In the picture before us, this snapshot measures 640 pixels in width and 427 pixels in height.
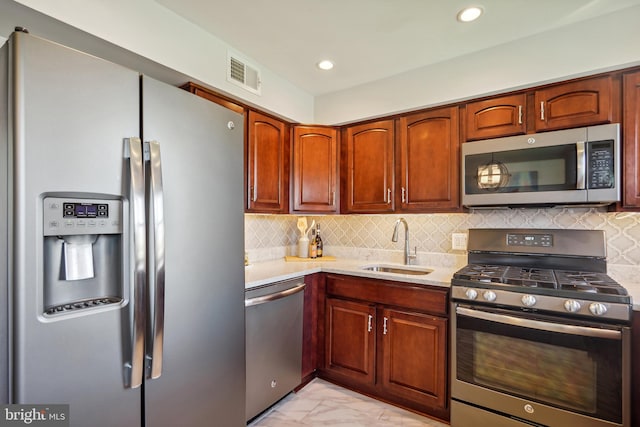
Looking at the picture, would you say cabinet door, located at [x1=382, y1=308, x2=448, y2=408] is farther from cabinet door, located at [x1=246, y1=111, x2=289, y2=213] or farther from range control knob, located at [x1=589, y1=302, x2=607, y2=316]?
cabinet door, located at [x1=246, y1=111, x2=289, y2=213]

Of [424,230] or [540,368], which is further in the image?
[424,230]

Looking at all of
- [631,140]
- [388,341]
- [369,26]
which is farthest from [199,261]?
[631,140]

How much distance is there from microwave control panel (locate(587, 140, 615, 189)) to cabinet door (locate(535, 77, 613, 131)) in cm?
15

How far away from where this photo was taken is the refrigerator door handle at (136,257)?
3.79ft

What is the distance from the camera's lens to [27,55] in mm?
957

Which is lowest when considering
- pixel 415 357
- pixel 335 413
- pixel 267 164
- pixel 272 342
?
pixel 335 413

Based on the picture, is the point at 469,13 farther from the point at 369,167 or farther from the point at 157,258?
the point at 157,258

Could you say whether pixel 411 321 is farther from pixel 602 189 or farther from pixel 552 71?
pixel 552 71

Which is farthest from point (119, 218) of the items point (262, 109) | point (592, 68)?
point (592, 68)

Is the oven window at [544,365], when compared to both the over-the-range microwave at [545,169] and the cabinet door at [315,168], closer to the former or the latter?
the over-the-range microwave at [545,169]

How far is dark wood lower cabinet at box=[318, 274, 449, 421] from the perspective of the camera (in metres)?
2.03

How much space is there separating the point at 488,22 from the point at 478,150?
0.76 metres

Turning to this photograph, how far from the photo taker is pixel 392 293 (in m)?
2.20

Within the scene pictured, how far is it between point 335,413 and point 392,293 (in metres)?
0.88
